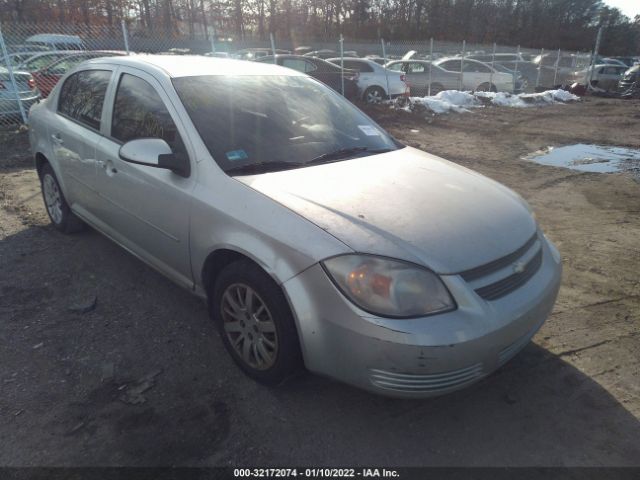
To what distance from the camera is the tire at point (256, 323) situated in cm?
220

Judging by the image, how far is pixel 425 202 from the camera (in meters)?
2.39

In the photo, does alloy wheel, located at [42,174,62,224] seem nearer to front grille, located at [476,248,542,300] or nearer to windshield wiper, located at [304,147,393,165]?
windshield wiper, located at [304,147,393,165]

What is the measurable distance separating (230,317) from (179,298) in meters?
1.01

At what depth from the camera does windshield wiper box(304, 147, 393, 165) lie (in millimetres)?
2801

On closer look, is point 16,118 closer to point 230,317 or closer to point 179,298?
point 179,298

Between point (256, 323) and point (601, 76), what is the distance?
2720 cm

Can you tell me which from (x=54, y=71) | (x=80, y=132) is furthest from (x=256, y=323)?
(x=54, y=71)

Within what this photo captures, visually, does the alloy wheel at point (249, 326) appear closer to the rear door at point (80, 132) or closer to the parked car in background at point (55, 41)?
the rear door at point (80, 132)

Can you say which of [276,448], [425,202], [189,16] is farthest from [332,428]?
[189,16]

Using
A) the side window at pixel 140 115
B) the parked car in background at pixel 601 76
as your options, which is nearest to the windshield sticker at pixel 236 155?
the side window at pixel 140 115

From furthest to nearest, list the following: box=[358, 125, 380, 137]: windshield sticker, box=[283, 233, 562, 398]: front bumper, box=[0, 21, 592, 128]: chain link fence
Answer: box=[0, 21, 592, 128]: chain link fence < box=[358, 125, 380, 137]: windshield sticker < box=[283, 233, 562, 398]: front bumper

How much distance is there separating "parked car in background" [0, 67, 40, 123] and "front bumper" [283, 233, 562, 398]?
420 inches

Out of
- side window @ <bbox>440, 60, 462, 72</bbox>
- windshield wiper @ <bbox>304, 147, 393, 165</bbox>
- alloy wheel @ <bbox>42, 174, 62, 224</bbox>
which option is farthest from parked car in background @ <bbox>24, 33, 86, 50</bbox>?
windshield wiper @ <bbox>304, 147, 393, 165</bbox>

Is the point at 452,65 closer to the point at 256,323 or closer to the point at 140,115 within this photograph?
the point at 140,115
